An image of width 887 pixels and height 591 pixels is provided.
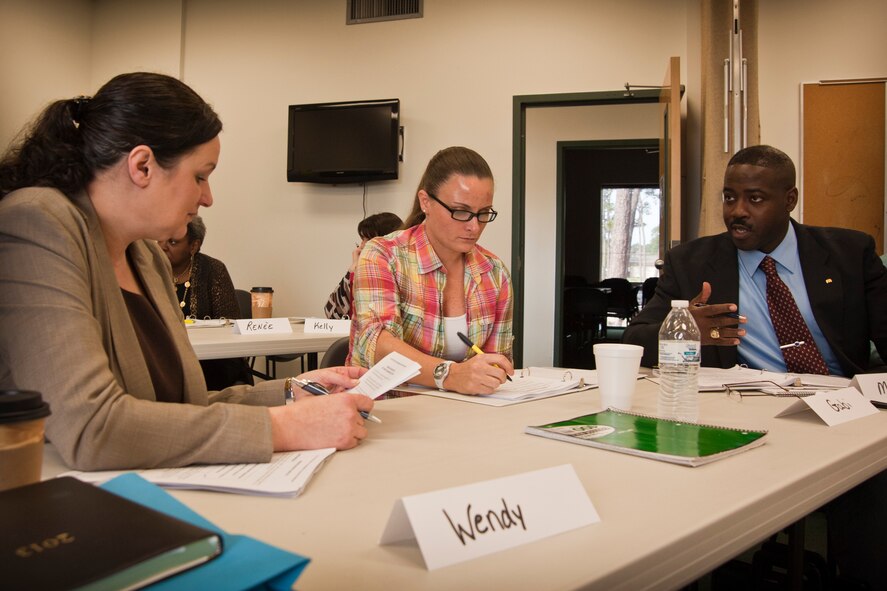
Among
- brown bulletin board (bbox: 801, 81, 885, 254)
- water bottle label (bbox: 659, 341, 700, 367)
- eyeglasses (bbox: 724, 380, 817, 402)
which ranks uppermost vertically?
brown bulletin board (bbox: 801, 81, 885, 254)

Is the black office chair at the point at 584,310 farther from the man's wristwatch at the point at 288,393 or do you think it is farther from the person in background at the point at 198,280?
the man's wristwatch at the point at 288,393

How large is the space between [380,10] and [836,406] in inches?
190

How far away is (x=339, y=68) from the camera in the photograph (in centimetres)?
549

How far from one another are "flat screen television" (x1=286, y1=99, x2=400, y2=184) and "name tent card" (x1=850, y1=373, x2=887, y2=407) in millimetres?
4025

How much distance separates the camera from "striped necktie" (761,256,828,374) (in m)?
2.14

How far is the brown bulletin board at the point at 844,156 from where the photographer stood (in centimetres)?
425

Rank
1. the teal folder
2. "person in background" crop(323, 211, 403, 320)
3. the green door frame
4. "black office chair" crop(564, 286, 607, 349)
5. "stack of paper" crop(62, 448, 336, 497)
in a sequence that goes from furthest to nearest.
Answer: "black office chair" crop(564, 286, 607, 349) < the green door frame < "person in background" crop(323, 211, 403, 320) < "stack of paper" crop(62, 448, 336, 497) < the teal folder

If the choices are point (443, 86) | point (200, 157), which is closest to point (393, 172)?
point (443, 86)

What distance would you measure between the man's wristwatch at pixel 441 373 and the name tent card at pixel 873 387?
0.93 meters

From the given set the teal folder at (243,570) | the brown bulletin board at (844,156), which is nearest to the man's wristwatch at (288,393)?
the teal folder at (243,570)

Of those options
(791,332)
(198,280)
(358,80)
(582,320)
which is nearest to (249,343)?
(198,280)

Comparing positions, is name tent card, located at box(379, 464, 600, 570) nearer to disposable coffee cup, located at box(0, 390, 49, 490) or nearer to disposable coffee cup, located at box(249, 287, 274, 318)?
disposable coffee cup, located at box(0, 390, 49, 490)

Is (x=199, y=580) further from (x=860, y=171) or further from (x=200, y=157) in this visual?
(x=860, y=171)

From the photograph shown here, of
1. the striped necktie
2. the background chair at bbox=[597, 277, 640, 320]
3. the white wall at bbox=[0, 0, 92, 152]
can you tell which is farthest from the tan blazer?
the background chair at bbox=[597, 277, 640, 320]
